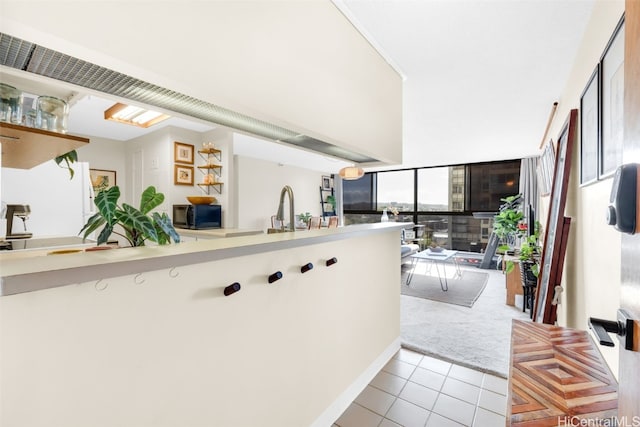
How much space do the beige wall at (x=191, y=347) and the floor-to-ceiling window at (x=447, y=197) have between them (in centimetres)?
569

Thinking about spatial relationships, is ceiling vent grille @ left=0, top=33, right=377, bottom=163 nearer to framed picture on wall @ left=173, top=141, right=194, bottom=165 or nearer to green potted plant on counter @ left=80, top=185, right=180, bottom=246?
green potted plant on counter @ left=80, top=185, right=180, bottom=246

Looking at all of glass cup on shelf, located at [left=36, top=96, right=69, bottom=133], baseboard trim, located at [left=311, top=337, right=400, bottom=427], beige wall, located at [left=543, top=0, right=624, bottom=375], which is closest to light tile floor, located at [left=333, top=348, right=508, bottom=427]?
baseboard trim, located at [left=311, top=337, right=400, bottom=427]

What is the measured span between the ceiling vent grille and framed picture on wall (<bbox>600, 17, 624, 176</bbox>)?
146 centimetres

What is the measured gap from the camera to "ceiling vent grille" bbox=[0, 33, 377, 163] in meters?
0.78

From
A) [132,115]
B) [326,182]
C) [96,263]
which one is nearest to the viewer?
[96,263]

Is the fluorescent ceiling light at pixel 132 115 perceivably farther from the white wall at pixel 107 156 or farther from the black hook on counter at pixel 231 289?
the black hook on counter at pixel 231 289

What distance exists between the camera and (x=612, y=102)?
3.68 ft

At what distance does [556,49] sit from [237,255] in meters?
2.67

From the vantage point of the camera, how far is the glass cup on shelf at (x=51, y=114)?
→ 4.11 ft

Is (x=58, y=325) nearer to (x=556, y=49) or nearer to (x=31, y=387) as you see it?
(x=31, y=387)

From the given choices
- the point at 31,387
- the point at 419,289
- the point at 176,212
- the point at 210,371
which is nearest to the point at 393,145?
the point at 210,371

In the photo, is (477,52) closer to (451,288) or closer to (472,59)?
(472,59)

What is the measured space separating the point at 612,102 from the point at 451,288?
3.96 metres

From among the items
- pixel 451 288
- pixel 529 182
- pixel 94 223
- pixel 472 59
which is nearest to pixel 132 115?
pixel 94 223
